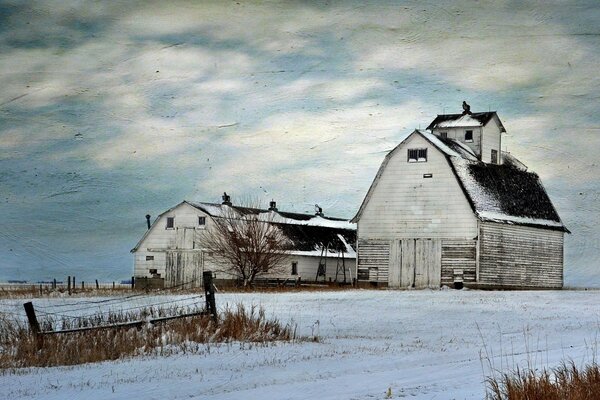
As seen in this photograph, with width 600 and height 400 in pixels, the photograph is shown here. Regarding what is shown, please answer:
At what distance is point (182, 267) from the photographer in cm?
6269

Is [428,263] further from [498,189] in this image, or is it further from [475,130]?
[475,130]

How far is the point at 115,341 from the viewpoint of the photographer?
2034cm

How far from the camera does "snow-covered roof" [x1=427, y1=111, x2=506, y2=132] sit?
5744 cm

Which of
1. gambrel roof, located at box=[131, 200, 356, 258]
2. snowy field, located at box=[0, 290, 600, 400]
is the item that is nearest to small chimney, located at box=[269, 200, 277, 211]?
gambrel roof, located at box=[131, 200, 356, 258]

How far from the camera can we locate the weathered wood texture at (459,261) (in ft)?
166

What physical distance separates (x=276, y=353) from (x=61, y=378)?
14.6 feet

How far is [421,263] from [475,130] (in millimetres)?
10162

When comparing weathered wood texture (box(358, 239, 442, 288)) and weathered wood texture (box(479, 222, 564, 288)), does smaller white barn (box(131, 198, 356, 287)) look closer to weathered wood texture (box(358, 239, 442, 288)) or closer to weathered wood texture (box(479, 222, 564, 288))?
weathered wood texture (box(358, 239, 442, 288))

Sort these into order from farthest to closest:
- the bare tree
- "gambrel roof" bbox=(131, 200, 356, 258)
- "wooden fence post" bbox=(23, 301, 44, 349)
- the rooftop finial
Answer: "gambrel roof" bbox=(131, 200, 356, 258), the bare tree, the rooftop finial, "wooden fence post" bbox=(23, 301, 44, 349)

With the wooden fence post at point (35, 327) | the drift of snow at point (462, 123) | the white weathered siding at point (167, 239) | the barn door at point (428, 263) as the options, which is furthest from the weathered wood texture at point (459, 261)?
the wooden fence post at point (35, 327)

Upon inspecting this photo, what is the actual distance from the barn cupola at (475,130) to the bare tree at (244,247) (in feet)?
41.0

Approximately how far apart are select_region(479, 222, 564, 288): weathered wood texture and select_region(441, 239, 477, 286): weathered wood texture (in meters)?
0.48

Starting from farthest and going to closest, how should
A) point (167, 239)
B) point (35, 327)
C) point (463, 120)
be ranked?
point (167, 239) → point (463, 120) → point (35, 327)

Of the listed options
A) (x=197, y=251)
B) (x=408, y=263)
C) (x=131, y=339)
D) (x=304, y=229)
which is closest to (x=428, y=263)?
(x=408, y=263)
